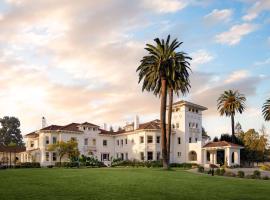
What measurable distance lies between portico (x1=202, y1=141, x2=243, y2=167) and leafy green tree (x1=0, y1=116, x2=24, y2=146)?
283 ft

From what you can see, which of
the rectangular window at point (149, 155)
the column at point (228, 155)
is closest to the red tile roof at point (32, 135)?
the rectangular window at point (149, 155)

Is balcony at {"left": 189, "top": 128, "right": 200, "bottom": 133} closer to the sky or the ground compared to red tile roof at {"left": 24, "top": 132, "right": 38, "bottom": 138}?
closer to the sky

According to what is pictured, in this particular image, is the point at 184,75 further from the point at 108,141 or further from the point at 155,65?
the point at 108,141

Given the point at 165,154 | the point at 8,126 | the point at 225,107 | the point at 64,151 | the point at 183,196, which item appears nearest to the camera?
the point at 183,196

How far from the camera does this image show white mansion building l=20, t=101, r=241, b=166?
72562mm

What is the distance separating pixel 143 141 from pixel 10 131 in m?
80.4

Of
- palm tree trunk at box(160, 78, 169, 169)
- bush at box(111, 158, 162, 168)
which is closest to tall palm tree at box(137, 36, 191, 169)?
palm tree trunk at box(160, 78, 169, 169)

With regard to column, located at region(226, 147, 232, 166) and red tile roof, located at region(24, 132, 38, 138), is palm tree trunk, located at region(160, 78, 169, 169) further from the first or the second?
red tile roof, located at region(24, 132, 38, 138)

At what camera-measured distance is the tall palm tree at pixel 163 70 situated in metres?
52.2

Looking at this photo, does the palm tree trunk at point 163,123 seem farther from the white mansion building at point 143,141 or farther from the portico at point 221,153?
the white mansion building at point 143,141

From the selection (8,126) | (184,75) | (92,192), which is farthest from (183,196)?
(8,126)

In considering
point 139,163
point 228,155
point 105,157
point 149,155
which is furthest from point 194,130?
point 105,157

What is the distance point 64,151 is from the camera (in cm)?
6819

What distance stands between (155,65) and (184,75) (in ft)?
15.5
